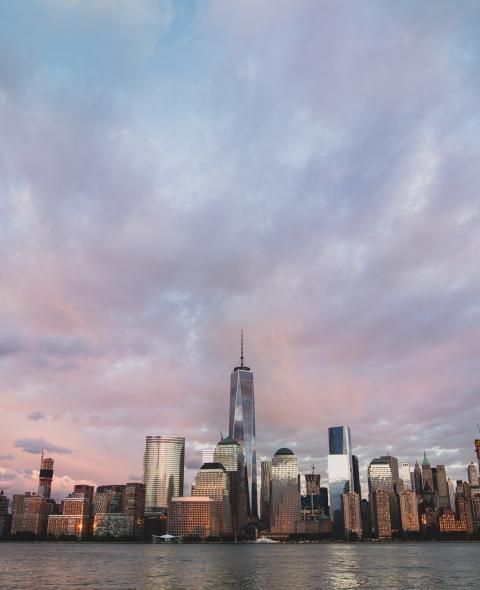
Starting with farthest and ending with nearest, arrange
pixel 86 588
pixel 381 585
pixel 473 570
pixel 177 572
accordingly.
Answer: pixel 473 570 → pixel 177 572 → pixel 381 585 → pixel 86 588

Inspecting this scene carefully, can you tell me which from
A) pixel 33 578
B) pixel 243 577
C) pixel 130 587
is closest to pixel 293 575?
pixel 243 577

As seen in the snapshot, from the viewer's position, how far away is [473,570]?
170125mm

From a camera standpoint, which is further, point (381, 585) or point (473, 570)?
point (473, 570)

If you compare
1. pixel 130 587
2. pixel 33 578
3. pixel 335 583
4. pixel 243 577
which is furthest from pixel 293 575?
pixel 33 578

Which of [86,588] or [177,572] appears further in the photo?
[177,572]

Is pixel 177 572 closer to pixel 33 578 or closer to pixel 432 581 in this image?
pixel 33 578

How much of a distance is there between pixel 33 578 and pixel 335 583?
7159cm

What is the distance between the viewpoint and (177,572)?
524 feet

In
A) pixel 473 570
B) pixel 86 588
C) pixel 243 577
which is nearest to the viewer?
pixel 86 588

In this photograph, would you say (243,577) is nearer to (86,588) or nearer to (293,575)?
(293,575)

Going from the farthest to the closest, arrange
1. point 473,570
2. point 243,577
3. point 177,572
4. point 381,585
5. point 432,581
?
point 473,570
point 177,572
point 243,577
point 432,581
point 381,585

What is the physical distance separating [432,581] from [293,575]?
121 ft

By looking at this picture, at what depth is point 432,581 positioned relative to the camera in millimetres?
133125

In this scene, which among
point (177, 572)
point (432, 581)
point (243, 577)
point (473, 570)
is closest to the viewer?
point (432, 581)
